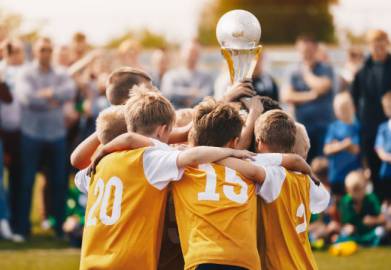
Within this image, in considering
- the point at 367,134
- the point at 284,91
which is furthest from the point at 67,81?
the point at 367,134

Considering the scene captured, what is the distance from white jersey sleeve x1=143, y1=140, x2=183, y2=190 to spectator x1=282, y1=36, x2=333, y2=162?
690 cm

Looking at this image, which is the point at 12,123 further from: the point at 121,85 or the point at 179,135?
the point at 179,135

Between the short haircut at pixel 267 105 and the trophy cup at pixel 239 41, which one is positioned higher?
the trophy cup at pixel 239 41

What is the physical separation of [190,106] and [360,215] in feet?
7.78

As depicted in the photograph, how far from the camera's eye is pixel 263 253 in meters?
5.50

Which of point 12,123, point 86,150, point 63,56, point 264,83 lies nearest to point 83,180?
point 86,150

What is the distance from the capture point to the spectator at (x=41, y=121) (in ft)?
36.5

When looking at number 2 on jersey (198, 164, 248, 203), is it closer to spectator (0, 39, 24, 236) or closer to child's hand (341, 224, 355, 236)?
child's hand (341, 224, 355, 236)

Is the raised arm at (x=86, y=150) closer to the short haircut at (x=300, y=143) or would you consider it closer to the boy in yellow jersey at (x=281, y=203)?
the boy in yellow jersey at (x=281, y=203)

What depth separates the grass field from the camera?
30.4ft

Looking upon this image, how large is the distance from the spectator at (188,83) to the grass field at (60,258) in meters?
2.32

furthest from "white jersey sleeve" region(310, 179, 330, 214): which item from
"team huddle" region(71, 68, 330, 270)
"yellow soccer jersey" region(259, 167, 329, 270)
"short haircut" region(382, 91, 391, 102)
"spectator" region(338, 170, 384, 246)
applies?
"short haircut" region(382, 91, 391, 102)

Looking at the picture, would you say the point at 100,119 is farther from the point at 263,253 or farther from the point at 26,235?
the point at 26,235

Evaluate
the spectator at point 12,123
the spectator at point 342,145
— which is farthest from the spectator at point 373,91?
the spectator at point 12,123
